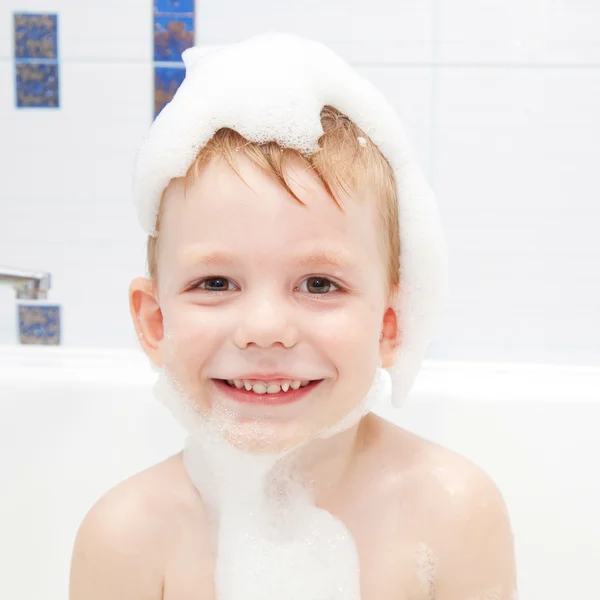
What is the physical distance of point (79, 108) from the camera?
4.41ft

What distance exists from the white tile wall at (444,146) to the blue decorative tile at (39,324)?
0.03 metres

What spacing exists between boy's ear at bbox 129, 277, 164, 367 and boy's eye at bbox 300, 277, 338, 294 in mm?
203

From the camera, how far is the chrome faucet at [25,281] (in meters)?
1.02

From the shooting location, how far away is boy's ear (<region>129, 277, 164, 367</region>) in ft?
2.58

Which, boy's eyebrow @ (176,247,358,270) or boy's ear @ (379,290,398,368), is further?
boy's ear @ (379,290,398,368)

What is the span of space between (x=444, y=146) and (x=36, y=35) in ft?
2.63

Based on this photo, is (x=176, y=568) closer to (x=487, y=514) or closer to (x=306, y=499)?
(x=306, y=499)

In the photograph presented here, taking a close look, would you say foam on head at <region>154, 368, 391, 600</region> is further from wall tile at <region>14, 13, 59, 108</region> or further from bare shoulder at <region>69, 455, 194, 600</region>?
wall tile at <region>14, 13, 59, 108</region>

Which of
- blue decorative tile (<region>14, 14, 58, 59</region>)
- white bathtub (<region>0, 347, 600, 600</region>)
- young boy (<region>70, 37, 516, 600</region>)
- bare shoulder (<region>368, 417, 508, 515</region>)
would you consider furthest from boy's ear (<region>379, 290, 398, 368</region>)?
blue decorative tile (<region>14, 14, 58, 59</region>)

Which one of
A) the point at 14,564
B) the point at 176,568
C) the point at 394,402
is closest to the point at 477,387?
the point at 394,402

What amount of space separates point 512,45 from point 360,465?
2.87 feet

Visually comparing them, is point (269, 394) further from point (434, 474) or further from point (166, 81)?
point (166, 81)

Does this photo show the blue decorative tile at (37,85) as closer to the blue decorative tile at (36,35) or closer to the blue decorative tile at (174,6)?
the blue decorative tile at (36,35)

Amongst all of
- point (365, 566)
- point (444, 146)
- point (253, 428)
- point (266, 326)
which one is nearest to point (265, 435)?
point (253, 428)
